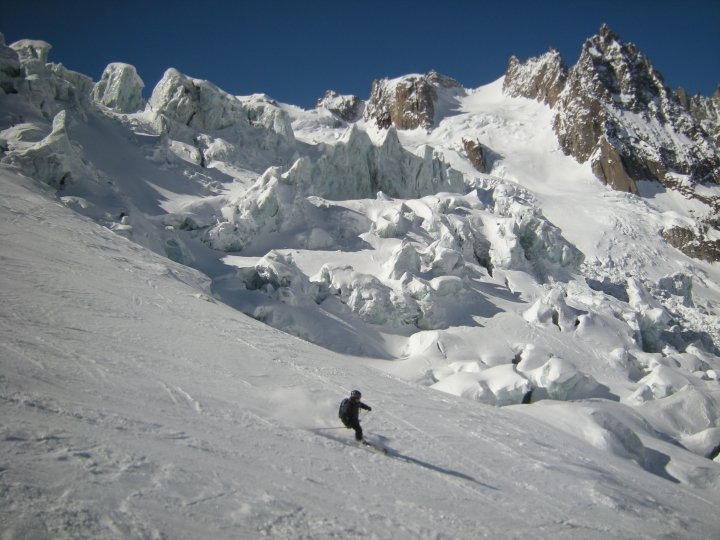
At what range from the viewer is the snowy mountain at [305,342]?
5789mm

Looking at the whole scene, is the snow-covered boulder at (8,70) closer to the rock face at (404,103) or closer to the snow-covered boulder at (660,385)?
the snow-covered boulder at (660,385)

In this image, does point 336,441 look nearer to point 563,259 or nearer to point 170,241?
point 170,241

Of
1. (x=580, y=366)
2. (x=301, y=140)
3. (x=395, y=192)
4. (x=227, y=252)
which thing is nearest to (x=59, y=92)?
(x=227, y=252)

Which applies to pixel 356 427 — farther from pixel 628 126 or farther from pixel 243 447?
pixel 628 126

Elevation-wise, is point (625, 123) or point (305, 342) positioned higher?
point (625, 123)

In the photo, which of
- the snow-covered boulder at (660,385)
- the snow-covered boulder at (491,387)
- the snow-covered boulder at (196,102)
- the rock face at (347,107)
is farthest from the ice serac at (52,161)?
the rock face at (347,107)

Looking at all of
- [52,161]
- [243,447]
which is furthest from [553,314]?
[52,161]

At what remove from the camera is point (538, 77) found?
111562mm

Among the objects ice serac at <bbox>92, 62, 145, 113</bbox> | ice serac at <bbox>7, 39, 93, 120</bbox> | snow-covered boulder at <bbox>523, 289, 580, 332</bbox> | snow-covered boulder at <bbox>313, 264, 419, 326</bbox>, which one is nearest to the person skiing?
snow-covered boulder at <bbox>313, 264, 419, 326</bbox>

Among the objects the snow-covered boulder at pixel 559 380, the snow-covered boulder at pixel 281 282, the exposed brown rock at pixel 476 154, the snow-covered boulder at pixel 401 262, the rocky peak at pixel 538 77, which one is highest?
the rocky peak at pixel 538 77

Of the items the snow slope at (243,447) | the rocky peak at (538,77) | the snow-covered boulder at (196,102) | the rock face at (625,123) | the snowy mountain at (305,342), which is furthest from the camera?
the rocky peak at (538,77)

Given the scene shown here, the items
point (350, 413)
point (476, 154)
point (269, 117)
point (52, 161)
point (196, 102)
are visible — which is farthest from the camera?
point (476, 154)

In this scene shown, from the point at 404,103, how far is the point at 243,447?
111342 mm

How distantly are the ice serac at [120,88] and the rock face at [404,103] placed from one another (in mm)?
→ 62459
